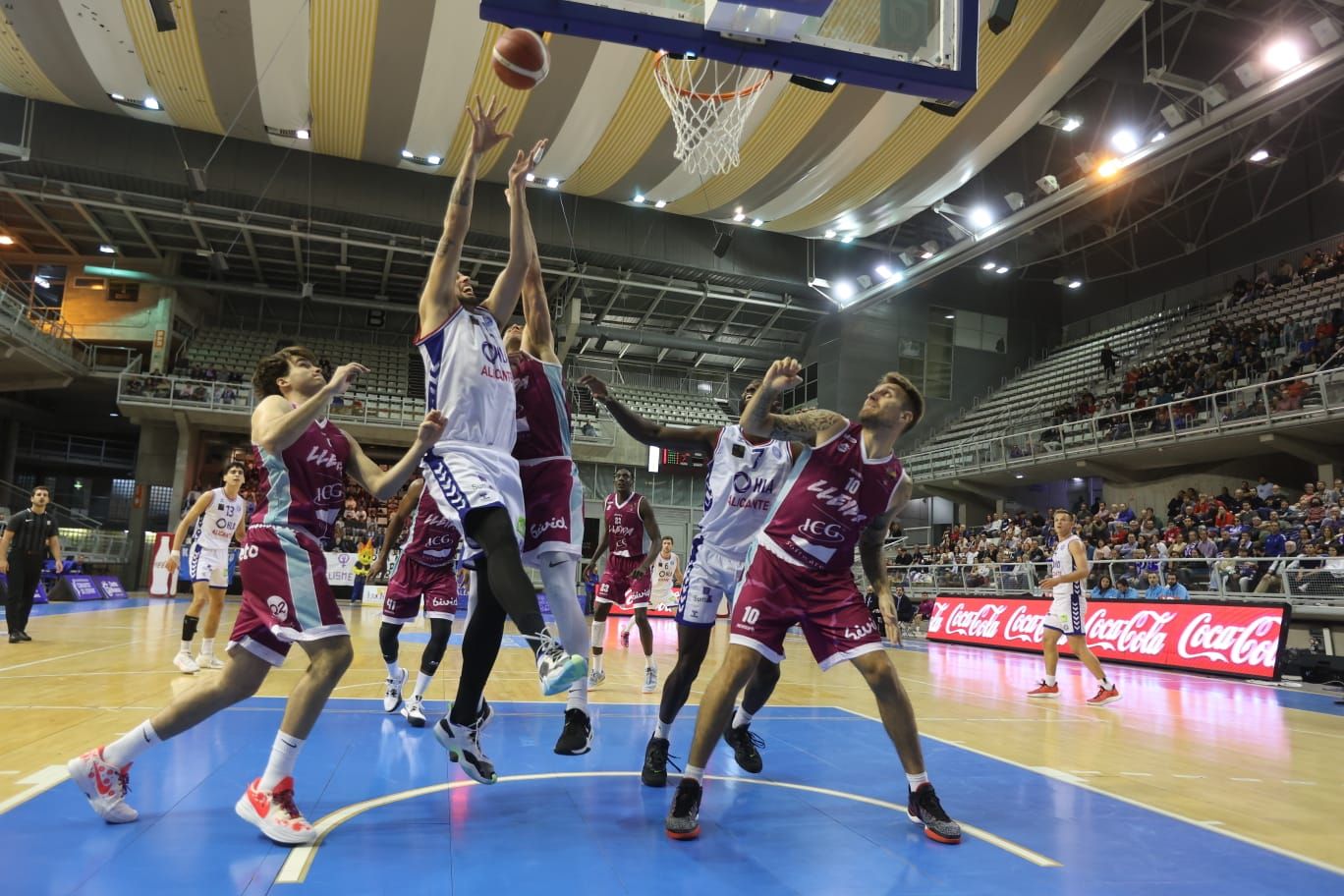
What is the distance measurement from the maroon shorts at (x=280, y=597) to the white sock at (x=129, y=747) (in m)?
0.52

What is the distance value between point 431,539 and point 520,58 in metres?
3.78

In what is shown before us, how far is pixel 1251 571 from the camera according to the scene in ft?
47.0

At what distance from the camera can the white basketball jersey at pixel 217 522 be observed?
9188 mm

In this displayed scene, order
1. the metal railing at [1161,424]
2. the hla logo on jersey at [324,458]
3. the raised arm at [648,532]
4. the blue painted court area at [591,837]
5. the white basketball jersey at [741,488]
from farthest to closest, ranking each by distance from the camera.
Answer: the metal railing at [1161,424]
the raised arm at [648,532]
the white basketball jersey at [741,488]
the hla logo on jersey at [324,458]
the blue painted court area at [591,837]

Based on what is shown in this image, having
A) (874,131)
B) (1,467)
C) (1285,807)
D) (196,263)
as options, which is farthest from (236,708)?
(1,467)

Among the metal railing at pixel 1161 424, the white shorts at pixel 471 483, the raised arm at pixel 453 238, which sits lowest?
the white shorts at pixel 471 483

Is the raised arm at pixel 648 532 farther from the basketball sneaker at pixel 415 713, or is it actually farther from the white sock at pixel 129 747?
the white sock at pixel 129 747

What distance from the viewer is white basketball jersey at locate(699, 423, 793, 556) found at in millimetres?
5836

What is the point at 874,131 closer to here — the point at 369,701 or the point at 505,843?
the point at 369,701

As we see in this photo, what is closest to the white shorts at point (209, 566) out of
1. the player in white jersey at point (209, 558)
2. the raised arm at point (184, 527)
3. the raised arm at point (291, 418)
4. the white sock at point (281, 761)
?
the player in white jersey at point (209, 558)

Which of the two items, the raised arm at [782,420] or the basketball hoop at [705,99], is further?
the basketball hoop at [705,99]

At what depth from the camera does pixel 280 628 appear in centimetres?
364

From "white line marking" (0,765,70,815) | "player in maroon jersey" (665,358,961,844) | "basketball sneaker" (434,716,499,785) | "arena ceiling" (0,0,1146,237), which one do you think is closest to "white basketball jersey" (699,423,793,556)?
"player in maroon jersey" (665,358,961,844)

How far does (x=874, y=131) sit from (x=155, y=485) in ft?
84.2
